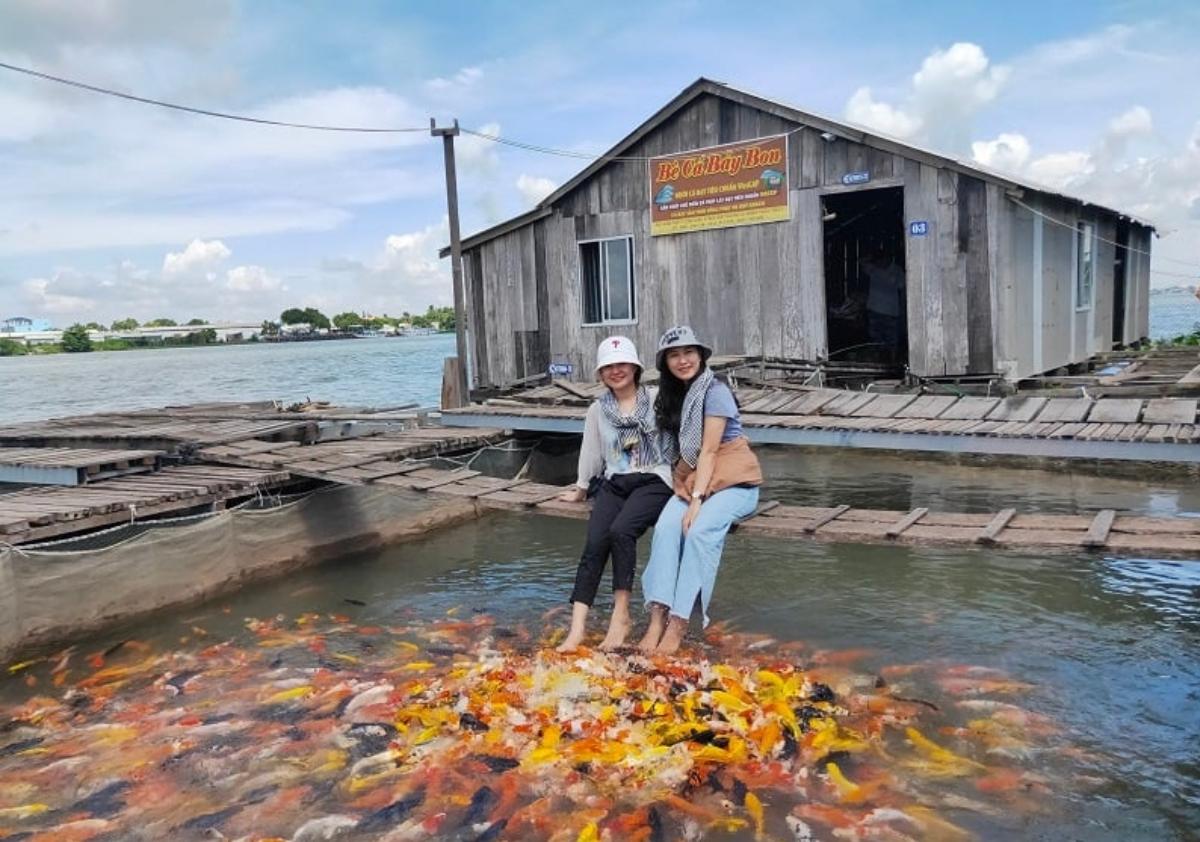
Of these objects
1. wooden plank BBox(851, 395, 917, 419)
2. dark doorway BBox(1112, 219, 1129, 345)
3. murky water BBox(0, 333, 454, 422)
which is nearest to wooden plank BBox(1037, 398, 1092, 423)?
wooden plank BBox(851, 395, 917, 419)

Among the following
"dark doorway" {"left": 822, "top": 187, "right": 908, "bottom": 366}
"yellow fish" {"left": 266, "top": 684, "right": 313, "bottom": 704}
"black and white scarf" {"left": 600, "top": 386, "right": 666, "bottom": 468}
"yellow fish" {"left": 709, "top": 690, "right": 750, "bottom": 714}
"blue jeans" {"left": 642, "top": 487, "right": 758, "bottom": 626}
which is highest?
"dark doorway" {"left": 822, "top": 187, "right": 908, "bottom": 366}

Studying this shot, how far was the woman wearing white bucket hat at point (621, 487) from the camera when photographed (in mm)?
6668

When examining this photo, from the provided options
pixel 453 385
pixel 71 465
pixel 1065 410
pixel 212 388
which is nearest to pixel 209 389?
pixel 212 388

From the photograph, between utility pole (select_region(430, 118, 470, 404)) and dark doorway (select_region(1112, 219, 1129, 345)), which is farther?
dark doorway (select_region(1112, 219, 1129, 345))

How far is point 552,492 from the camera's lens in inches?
318

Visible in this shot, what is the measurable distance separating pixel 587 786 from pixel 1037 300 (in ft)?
42.7

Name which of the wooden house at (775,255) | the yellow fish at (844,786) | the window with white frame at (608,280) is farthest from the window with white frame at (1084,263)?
the yellow fish at (844,786)

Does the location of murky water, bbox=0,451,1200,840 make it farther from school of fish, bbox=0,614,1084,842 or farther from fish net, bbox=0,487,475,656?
fish net, bbox=0,487,475,656

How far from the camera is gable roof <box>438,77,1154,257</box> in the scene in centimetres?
1384

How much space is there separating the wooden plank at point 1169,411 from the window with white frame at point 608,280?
9468 mm

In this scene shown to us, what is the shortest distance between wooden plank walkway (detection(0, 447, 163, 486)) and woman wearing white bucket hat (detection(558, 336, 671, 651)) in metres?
5.88

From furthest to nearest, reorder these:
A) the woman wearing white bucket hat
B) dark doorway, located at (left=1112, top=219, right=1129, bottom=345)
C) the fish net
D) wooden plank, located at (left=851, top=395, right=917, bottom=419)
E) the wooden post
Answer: dark doorway, located at (left=1112, top=219, right=1129, bottom=345), the wooden post, wooden plank, located at (left=851, top=395, right=917, bottom=419), the fish net, the woman wearing white bucket hat

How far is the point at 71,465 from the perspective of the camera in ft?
31.8

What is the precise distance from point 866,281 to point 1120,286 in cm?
595
